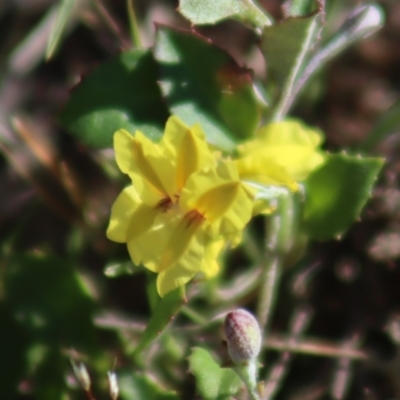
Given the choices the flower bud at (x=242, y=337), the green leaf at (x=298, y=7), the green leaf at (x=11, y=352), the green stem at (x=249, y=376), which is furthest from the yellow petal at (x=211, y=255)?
the green leaf at (x=11, y=352)

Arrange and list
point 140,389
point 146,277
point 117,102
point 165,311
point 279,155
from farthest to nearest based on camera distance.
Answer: point 146,277 < point 140,389 < point 117,102 < point 165,311 < point 279,155

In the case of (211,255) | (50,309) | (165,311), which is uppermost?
(211,255)

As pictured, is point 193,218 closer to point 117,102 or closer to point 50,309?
point 117,102

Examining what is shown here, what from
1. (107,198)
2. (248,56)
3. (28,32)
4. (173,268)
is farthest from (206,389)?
(28,32)

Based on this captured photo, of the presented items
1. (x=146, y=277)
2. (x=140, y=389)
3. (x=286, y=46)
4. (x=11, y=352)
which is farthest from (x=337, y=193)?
(x=11, y=352)

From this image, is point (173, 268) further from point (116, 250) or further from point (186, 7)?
point (116, 250)

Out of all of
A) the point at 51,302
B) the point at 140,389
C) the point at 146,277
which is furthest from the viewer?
the point at 146,277

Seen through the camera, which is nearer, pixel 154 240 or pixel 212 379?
pixel 154 240

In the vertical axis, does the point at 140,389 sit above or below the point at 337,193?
below
